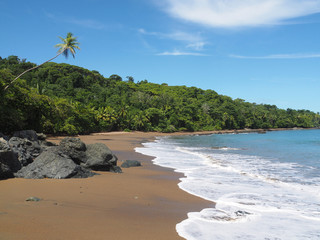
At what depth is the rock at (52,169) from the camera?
8828 millimetres

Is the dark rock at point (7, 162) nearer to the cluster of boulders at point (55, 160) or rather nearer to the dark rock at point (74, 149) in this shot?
the cluster of boulders at point (55, 160)

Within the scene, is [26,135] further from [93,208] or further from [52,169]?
[93,208]

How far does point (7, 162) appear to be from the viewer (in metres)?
8.81

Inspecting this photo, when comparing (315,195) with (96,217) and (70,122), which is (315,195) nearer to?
(96,217)

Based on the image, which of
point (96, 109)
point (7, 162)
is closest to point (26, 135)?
point (7, 162)

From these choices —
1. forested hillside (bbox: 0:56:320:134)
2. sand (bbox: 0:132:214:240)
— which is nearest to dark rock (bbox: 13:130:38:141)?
forested hillside (bbox: 0:56:320:134)

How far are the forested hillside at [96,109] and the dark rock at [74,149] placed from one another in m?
11.2

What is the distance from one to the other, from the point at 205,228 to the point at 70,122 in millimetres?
38623

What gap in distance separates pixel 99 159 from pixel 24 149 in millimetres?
3466

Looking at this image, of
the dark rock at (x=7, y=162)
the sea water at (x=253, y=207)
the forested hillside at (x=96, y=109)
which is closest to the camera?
the sea water at (x=253, y=207)

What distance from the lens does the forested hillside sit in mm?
24188

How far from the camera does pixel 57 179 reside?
8.68 m

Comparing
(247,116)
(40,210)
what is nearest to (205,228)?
(40,210)

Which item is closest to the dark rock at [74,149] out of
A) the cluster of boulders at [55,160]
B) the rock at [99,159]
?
the cluster of boulders at [55,160]
